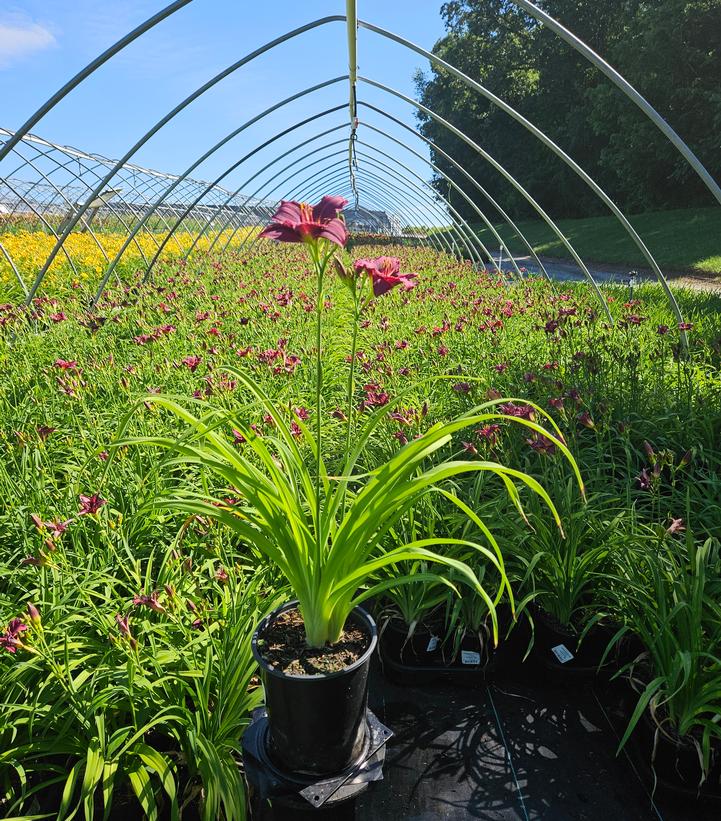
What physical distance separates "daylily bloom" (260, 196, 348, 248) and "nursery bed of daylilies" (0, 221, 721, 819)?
10cm

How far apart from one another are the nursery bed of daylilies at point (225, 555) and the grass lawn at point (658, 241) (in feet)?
38.2

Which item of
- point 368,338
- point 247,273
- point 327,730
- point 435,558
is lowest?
point 327,730

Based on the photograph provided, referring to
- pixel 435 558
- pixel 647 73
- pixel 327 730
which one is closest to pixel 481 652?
pixel 327 730

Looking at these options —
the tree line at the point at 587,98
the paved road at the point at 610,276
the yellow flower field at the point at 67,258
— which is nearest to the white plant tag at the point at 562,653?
the yellow flower field at the point at 67,258

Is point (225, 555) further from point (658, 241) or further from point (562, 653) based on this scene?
point (658, 241)

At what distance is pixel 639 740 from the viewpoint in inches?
59.2

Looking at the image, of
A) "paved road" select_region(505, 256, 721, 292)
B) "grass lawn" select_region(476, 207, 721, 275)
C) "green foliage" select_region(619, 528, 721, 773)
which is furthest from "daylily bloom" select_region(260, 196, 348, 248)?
"grass lawn" select_region(476, 207, 721, 275)

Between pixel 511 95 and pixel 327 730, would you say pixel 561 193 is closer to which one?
pixel 511 95

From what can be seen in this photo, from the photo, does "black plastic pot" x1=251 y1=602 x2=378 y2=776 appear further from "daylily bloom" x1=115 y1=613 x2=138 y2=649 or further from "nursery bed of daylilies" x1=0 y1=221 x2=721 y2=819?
"daylily bloom" x1=115 y1=613 x2=138 y2=649

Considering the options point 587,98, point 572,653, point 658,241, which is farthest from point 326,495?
point 587,98

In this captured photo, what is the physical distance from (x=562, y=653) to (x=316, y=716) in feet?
2.92

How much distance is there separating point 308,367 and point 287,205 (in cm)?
250

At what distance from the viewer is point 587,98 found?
25.6 meters

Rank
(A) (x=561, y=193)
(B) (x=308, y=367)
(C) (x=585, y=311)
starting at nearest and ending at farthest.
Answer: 1. (B) (x=308, y=367)
2. (C) (x=585, y=311)
3. (A) (x=561, y=193)
